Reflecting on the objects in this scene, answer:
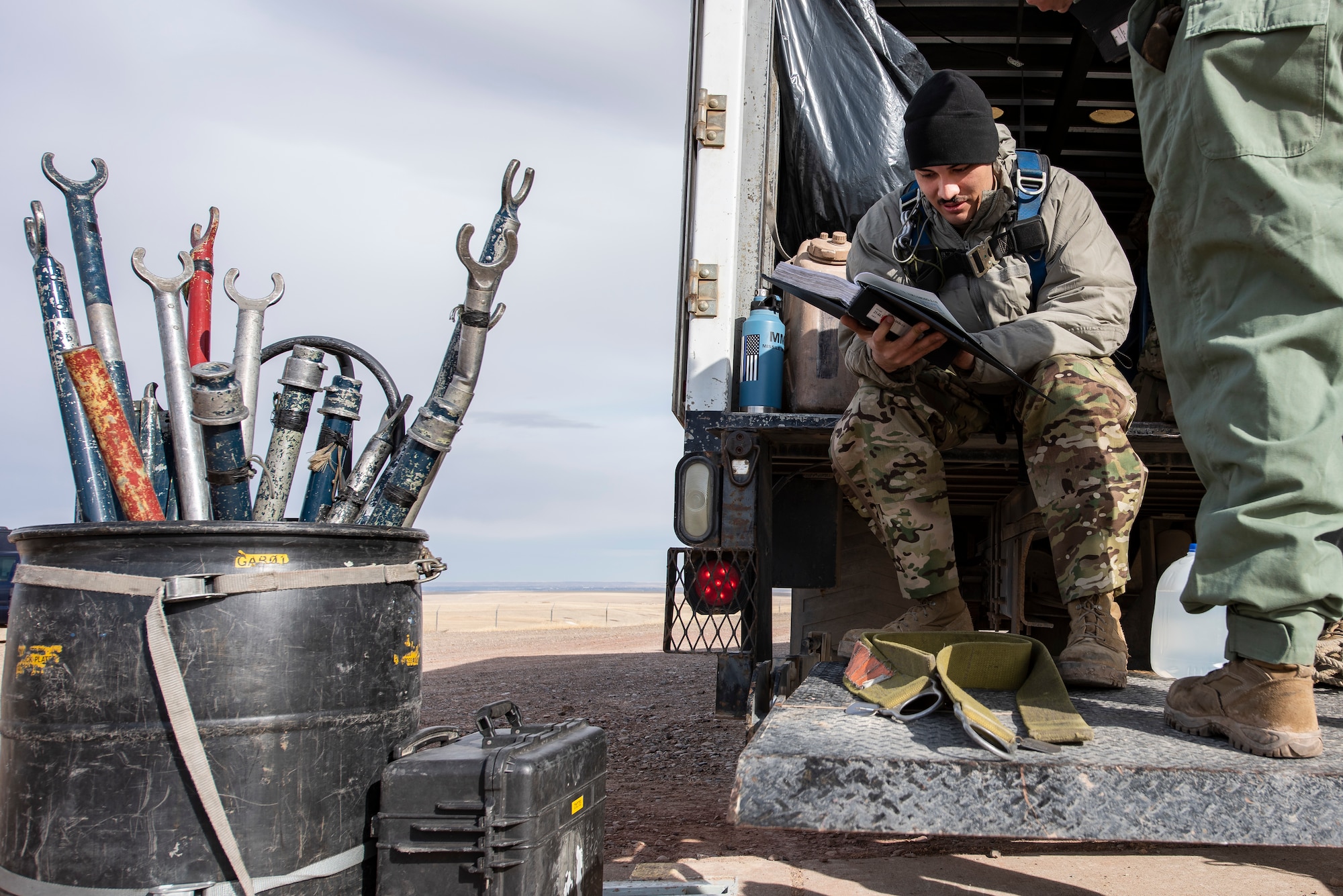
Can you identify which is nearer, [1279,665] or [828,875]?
[1279,665]

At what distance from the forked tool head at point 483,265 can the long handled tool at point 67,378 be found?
0.77 meters

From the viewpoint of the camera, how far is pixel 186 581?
1.54m

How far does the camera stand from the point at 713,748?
14.3 feet

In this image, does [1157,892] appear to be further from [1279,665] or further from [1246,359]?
[1246,359]

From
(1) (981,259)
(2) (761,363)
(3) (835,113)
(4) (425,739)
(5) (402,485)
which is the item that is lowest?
(4) (425,739)

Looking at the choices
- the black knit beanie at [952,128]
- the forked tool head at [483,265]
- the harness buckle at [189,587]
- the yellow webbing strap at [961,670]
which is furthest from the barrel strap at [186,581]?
the black knit beanie at [952,128]

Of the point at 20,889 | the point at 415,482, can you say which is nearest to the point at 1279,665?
the point at 415,482

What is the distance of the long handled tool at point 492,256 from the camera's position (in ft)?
6.97

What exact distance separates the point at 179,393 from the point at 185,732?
73 centimetres

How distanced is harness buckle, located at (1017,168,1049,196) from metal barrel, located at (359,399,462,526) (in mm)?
1408

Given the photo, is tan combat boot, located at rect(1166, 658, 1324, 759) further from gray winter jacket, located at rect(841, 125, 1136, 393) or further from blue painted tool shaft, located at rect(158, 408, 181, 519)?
blue painted tool shaft, located at rect(158, 408, 181, 519)

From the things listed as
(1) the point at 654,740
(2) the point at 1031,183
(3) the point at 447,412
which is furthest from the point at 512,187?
(1) the point at 654,740

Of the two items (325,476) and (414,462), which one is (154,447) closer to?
(325,476)

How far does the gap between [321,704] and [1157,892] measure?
6.23 ft
